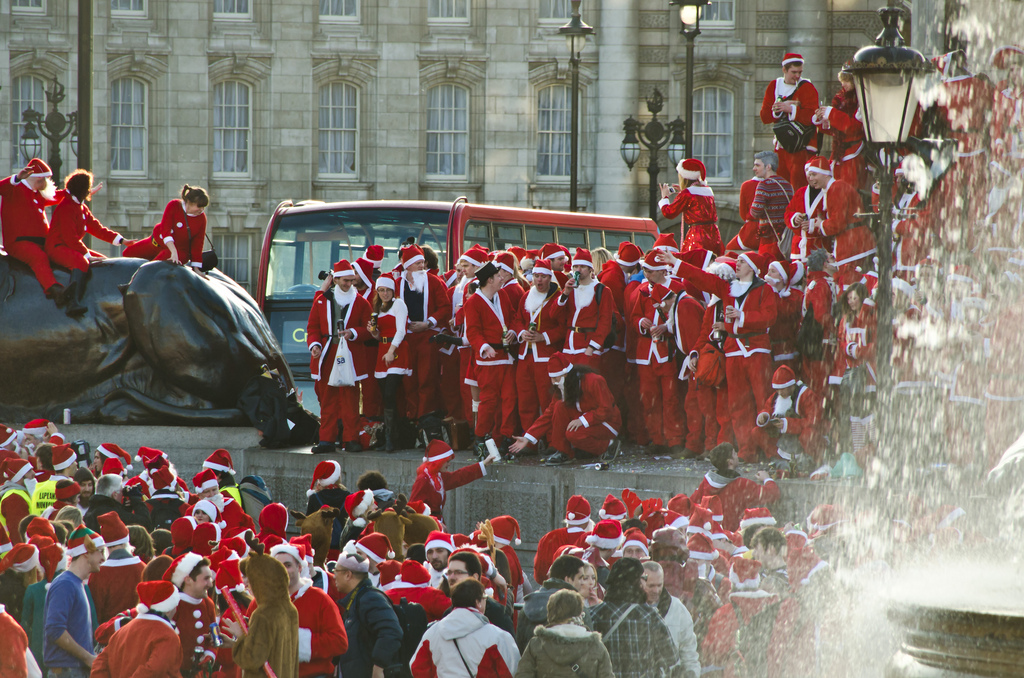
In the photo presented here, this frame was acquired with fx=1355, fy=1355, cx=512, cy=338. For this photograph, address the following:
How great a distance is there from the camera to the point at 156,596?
6.15m

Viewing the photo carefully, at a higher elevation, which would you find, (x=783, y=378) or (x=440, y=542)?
(x=783, y=378)

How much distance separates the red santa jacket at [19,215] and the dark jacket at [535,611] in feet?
27.2

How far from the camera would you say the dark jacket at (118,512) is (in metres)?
9.06

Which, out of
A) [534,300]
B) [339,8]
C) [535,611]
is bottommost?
[535,611]

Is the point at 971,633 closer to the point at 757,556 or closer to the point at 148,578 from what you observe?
the point at 757,556

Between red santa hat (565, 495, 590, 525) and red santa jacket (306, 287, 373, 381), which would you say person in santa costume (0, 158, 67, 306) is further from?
red santa hat (565, 495, 590, 525)

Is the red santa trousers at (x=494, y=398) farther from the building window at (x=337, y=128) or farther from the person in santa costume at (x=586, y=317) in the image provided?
the building window at (x=337, y=128)

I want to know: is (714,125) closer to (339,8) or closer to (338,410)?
(339,8)

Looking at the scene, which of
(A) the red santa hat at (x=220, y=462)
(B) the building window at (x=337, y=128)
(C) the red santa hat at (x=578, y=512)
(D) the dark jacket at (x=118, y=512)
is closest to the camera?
(C) the red santa hat at (x=578, y=512)

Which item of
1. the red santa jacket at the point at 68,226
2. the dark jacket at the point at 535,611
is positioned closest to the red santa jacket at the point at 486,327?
the red santa jacket at the point at 68,226

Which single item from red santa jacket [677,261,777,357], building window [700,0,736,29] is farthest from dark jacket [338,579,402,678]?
building window [700,0,736,29]

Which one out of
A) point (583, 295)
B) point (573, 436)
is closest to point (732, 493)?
point (573, 436)

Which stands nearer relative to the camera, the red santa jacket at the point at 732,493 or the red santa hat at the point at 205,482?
the red santa jacket at the point at 732,493

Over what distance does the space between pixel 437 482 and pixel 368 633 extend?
3.84 meters
